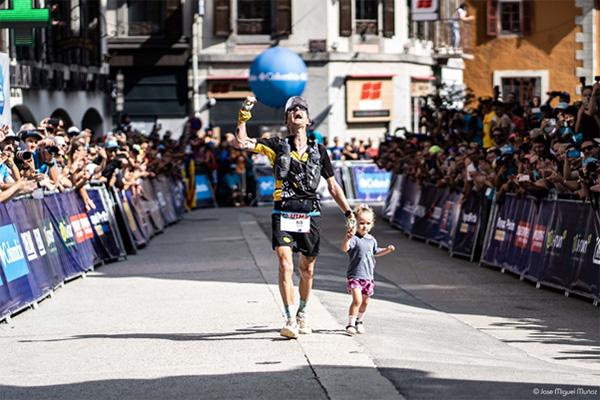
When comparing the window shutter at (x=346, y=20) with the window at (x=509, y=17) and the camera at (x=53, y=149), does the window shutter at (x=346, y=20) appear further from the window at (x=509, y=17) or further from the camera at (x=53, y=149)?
the camera at (x=53, y=149)

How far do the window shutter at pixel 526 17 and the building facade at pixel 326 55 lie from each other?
13.1 feet

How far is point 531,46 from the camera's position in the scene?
174ft

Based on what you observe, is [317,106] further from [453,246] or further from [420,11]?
[453,246]

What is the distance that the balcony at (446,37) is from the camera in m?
53.4

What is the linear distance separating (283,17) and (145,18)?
16.0 ft

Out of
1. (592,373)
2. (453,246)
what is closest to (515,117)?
(453,246)

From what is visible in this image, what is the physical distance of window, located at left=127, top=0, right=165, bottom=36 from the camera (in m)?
52.8

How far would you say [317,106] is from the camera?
51438mm

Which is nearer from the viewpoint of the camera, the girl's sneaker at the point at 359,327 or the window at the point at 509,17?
the girl's sneaker at the point at 359,327

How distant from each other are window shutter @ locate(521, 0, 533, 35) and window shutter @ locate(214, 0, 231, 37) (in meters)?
10.2

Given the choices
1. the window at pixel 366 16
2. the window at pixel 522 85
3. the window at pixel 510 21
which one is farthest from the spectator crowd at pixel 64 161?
the window at pixel 510 21

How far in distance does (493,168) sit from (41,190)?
782 cm

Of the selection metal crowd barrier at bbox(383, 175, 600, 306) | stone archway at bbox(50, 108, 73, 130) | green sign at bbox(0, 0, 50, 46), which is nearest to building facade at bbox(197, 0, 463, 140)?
stone archway at bbox(50, 108, 73, 130)

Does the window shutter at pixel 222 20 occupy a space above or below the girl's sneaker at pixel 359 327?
above
